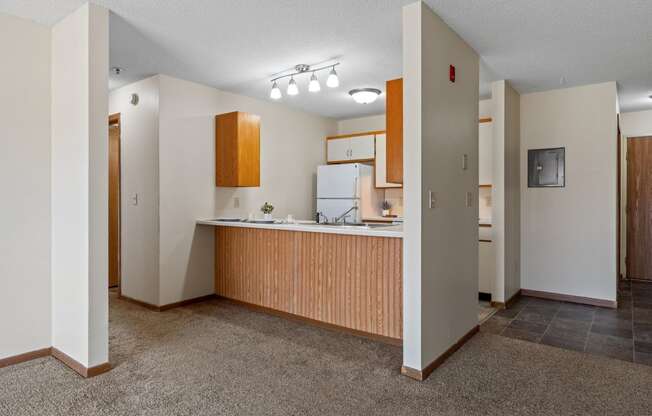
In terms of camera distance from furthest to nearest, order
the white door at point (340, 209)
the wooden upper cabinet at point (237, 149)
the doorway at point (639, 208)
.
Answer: the doorway at point (639, 208)
the white door at point (340, 209)
the wooden upper cabinet at point (237, 149)

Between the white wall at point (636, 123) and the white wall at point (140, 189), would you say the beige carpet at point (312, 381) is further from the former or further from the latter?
the white wall at point (636, 123)

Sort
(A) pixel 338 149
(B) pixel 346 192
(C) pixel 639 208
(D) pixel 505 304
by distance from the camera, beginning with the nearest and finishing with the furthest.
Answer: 1. (D) pixel 505 304
2. (B) pixel 346 192
3. (C) pixel 639 208
4. (A) pixel 338 149

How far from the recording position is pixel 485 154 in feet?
15.9

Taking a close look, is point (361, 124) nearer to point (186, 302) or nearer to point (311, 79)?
point (311, 79)

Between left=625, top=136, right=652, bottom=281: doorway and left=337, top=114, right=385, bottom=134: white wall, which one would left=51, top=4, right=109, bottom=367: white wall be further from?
left=625, top=136, right=652, bottom=281: doorway

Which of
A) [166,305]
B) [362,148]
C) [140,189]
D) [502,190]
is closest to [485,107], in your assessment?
[502,190]

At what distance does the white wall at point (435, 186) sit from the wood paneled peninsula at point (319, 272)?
0.30 meters

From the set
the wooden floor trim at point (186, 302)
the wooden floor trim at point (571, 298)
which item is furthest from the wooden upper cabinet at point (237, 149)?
the wooden floor trim at point (571, 298)

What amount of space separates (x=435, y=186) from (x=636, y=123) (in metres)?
4.80

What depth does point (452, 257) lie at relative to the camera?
3104 mm

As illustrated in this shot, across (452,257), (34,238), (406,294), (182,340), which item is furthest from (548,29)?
(34,238)

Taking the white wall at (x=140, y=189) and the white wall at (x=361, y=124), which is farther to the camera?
the white wall at (x=361, y=124)

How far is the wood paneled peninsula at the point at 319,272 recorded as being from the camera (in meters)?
3.27

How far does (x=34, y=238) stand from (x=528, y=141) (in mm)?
5090
